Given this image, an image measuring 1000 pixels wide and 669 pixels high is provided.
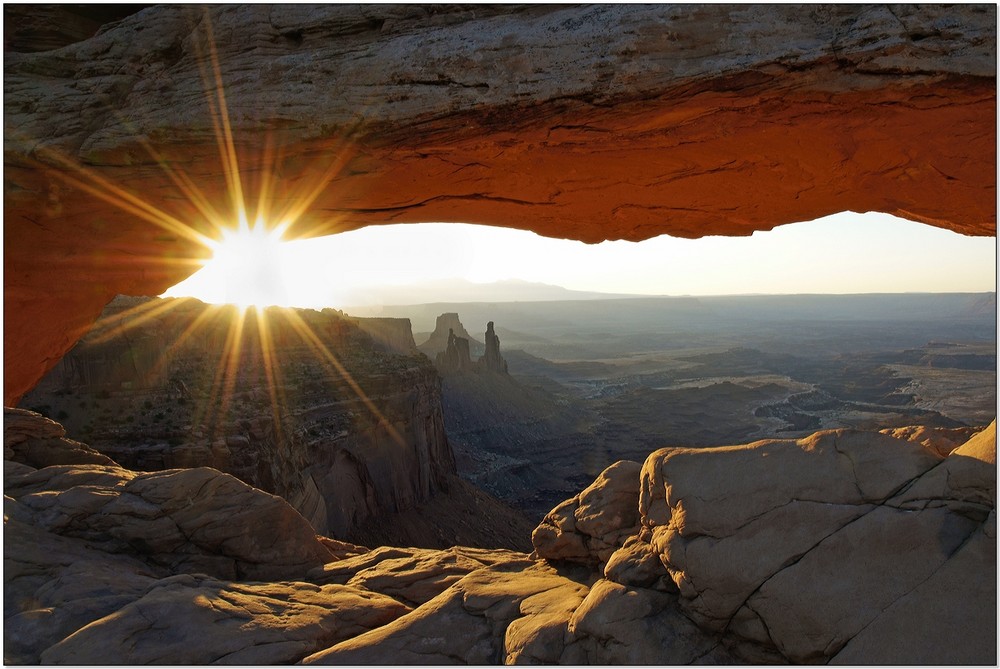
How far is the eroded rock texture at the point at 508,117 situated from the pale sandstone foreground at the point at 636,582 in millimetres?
3402

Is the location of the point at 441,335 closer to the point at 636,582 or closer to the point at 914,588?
the point at 636,582

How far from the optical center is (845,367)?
97.8 meters

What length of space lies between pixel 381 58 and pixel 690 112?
3.56m

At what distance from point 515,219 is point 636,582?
5477 millimetres

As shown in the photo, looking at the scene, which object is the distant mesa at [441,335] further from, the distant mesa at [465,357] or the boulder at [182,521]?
the boulder at [182,521]

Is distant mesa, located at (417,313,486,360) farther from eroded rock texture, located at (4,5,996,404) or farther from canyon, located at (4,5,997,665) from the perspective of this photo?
eroded rock texture, located at (4,5,996,404)

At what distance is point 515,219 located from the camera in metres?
9.05

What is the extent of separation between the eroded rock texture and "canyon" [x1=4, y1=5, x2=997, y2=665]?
0.11 feet

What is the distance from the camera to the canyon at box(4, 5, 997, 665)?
16.5 feet

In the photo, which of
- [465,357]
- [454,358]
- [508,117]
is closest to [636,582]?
[508,117]

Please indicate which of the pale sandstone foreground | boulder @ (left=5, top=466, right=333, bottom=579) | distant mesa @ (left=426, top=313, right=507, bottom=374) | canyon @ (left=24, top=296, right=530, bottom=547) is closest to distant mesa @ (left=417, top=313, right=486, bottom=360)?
distant mesa @ (left=426, top=313, right=507, bottom=374)

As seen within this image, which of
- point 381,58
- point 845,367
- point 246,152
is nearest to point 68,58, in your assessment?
point 246,152

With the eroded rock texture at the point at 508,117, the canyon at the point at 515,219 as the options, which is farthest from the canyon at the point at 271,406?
the eroded rock texture at the point at 508,117

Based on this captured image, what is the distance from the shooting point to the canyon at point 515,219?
16.5 ft
